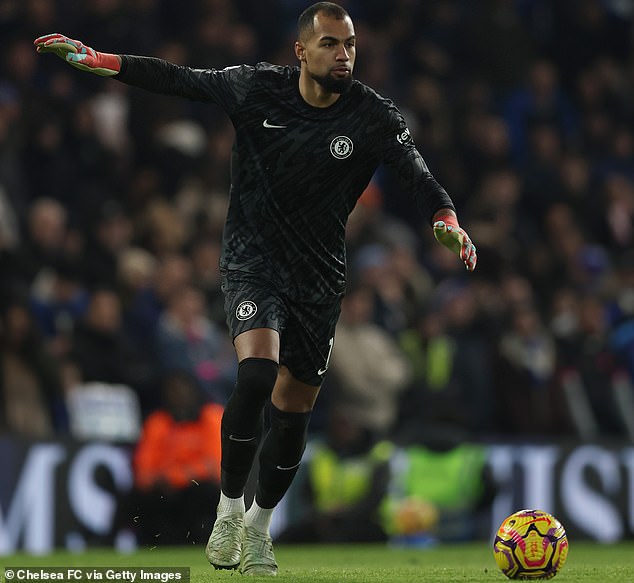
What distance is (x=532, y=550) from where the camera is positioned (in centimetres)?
755

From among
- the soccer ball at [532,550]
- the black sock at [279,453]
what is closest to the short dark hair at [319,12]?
the black sock at [279,453]

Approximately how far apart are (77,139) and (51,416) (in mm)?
2930

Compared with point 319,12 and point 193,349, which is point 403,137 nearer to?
point 319,12

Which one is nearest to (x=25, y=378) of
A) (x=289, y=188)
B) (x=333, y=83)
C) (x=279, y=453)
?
(x=279, y=453)

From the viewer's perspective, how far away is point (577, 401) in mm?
14820

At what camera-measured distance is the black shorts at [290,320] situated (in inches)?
296

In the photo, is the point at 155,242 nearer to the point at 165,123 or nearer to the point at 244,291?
the point at 165,123

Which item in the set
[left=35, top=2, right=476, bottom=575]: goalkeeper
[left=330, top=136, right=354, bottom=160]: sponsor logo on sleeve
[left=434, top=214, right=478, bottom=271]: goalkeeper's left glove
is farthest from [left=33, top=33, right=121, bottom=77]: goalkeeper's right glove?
[left=434, top=214, right=478, bottom=271]: goalkeeper's left glove

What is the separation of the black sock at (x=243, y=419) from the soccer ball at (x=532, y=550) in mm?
1337

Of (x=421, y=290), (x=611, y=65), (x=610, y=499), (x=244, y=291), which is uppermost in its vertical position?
(x=611, y=65)

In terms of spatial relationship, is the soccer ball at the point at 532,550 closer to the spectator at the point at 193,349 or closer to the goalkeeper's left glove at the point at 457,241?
the goalkeeper's left glove at the point at 457,241

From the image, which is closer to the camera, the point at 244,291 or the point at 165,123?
the point at 244,291

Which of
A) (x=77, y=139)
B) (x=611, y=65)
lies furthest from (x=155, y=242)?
(x=611, y=65)

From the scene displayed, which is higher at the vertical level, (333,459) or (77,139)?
(77,139)
